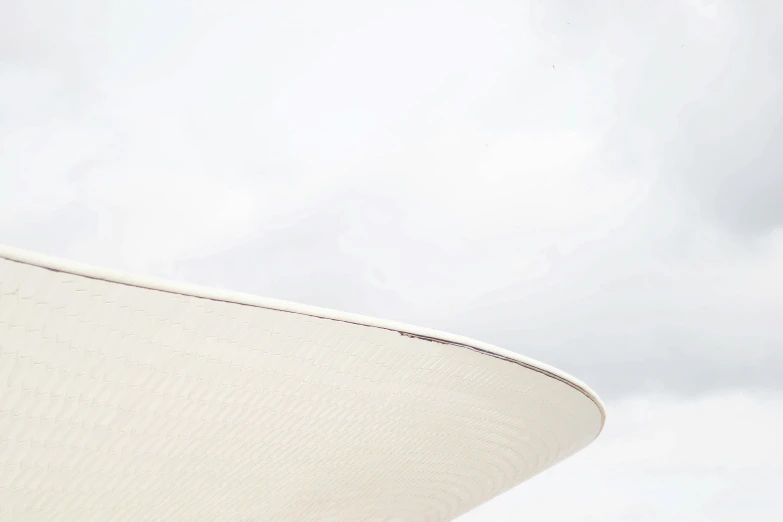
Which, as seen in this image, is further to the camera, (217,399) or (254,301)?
(217,399)

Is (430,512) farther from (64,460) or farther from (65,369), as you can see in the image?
(65,369)

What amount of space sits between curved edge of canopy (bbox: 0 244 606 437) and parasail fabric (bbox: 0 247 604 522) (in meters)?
0.01

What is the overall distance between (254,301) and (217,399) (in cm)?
114

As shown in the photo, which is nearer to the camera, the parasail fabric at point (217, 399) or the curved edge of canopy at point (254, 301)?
the curved edge of canopy at point (254, 301)

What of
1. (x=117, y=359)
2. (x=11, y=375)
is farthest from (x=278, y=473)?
(x=11, y=375)

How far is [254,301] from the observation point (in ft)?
17.7

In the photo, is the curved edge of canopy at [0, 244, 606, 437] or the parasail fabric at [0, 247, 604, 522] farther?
the parasail fabric at [0, 247, 604, 522]

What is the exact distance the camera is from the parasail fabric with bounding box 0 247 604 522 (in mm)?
4723

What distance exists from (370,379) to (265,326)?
1.65 metres

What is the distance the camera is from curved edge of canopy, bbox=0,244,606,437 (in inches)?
163

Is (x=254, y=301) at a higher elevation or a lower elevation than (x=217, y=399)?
higher

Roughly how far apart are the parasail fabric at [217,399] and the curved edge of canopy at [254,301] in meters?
0.01

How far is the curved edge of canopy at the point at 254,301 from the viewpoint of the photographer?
413cm

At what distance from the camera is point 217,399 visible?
6.09 m
